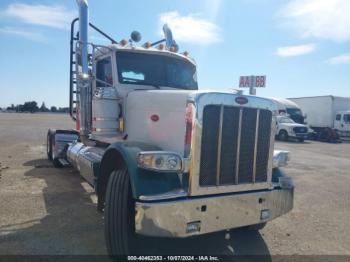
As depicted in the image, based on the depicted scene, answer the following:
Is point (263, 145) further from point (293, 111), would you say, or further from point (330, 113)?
point (330, 113)

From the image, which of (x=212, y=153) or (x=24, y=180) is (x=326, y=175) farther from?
(x=24, y=180)

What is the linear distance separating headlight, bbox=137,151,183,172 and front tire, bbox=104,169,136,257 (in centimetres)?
32

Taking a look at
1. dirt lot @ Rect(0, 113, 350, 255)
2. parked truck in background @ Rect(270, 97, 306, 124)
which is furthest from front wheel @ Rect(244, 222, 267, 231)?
parked truck in background @ Rect(270, 97, 306, 124)

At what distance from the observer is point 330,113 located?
27875 millimetres

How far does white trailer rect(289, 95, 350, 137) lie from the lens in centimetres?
2772

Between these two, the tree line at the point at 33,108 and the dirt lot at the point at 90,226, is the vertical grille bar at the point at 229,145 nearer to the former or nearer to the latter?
the dirt lot at the point at 90,226

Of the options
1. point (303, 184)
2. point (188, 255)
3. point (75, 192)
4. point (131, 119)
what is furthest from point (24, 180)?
point (303, 184)

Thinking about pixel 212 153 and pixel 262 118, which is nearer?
pixel 212 153

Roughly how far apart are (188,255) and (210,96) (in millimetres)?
1970

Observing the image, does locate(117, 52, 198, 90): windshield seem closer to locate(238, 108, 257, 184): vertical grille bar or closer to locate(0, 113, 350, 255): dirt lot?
locate(238, 108, 257, 184): vertical grille bar

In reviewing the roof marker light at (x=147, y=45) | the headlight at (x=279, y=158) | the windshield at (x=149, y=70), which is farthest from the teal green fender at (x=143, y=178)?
the roof marker light at (x=147, y=45)

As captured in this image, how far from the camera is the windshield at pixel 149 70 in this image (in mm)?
5230

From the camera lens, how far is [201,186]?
350cm

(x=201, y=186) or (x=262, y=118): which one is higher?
(x=262, y=118)
